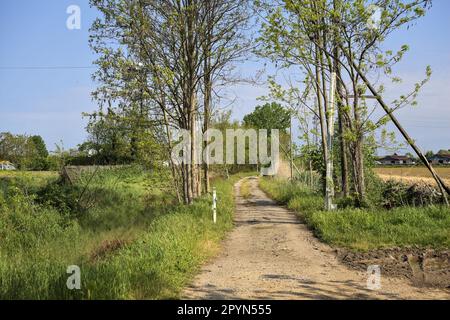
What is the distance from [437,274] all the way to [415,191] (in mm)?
9443

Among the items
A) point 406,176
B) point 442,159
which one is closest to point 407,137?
point 406,176

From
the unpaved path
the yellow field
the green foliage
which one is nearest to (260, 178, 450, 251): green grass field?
the unpaved path

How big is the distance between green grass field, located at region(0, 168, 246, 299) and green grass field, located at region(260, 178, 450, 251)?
2.81 meters

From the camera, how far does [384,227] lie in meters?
11.4

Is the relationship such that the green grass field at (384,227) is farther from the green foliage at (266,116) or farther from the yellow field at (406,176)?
the green foliage at (266,116)

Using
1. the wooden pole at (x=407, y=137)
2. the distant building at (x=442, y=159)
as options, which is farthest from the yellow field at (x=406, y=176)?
the distant building at (x=442, y=159)

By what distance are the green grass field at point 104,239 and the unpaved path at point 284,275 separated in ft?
1.47

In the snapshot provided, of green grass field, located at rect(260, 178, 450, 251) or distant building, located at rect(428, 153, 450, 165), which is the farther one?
distant building, located at rect(428, 153, 450, 165)

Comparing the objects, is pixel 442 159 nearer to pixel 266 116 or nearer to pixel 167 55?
pixel 266 116

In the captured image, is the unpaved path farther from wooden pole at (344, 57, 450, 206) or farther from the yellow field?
the yellow field

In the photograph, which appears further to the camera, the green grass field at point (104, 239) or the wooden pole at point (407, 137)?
the wooden pole at point (407, 137)

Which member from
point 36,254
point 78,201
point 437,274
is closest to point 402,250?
point 437,274

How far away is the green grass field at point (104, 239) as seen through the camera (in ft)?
22.4

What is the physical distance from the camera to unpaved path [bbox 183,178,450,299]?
6965 mm
